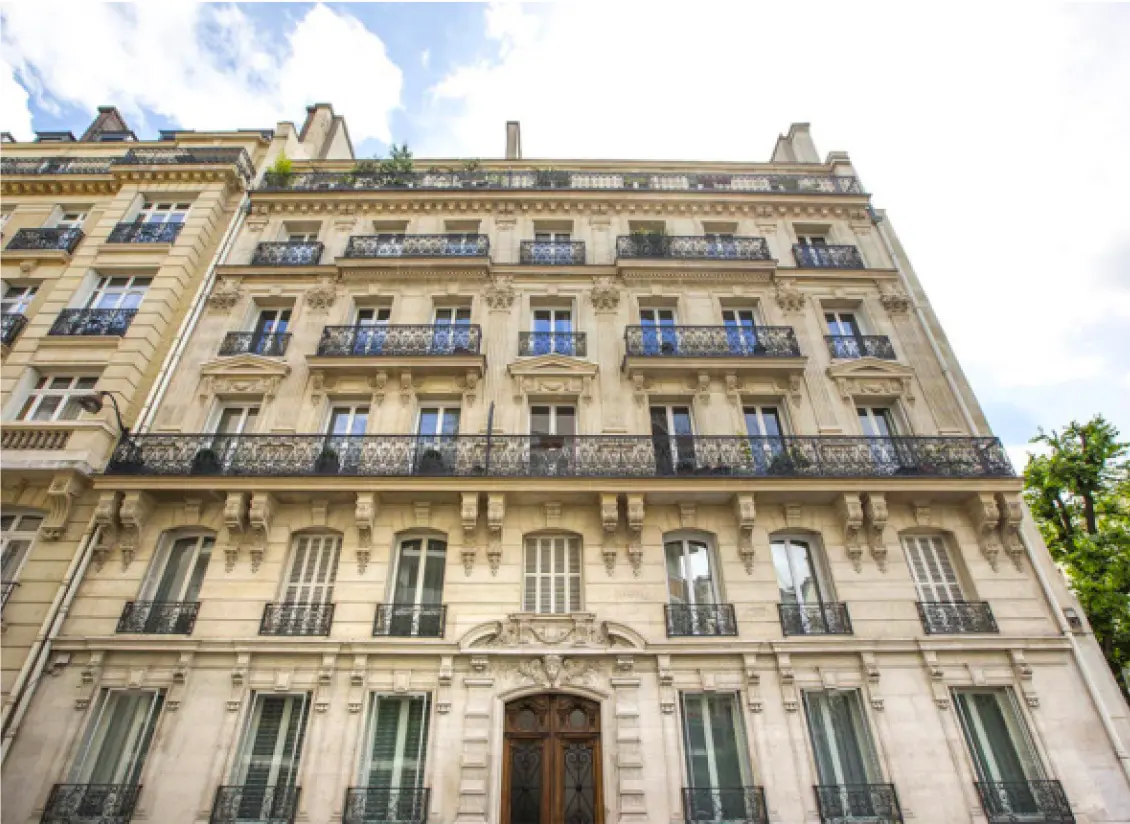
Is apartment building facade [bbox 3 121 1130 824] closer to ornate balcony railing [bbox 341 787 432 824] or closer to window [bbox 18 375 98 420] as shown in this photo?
ornate balcony railing [bbox 341 787 432 824]

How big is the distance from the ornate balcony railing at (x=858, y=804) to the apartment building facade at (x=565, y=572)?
5 centimetres

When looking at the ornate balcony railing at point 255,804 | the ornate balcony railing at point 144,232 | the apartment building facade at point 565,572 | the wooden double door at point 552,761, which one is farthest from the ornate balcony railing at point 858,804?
the ornate balcony railing at point 144,232

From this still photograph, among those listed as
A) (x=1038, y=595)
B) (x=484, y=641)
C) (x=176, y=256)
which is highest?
(x=176, y=256)

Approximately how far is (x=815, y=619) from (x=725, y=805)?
309 cm

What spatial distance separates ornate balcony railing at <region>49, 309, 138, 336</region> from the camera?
1229 centimetres

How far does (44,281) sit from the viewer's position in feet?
44.1

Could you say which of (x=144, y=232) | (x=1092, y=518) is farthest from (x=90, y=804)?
(x=1092, y=518)

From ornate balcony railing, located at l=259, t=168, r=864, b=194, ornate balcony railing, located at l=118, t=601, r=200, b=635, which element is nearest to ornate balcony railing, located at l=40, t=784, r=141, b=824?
ornate balcony railing, located at l=118, t=601, r=200, b=635

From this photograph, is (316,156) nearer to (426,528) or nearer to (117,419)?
(117,419)

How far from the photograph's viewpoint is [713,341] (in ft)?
40.5

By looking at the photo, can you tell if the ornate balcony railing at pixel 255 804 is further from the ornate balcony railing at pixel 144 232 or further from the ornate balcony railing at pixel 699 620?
the ornate balcony railing at pixel 144 232

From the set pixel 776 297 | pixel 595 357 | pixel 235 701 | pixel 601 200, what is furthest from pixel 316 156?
pixel 235 701

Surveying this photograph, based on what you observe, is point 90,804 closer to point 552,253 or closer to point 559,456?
point 559,456

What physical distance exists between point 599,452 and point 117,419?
29.7 feet
